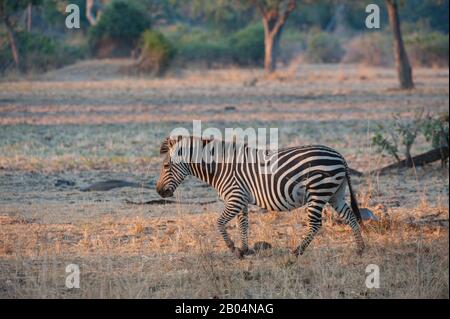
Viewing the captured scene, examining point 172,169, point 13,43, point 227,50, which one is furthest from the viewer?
point 227,50

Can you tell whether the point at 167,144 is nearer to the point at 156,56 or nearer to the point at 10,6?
the point at 10,6

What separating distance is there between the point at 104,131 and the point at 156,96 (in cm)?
825

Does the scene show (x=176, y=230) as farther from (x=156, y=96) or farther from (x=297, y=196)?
(x=156, y=96)

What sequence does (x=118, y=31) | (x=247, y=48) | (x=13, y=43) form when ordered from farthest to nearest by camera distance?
(x=247, y=48)
(x=118, y=31)
(x=13, y=43)

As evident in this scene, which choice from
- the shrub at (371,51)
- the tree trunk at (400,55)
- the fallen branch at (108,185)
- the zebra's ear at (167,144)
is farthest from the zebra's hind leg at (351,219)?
the shrub at (371,51)

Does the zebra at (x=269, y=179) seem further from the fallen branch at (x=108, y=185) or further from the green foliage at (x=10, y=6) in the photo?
the green foliage at (x=10, y=6)

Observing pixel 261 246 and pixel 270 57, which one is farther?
pixel 270 57

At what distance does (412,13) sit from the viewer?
200ft

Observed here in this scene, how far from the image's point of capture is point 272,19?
126ft

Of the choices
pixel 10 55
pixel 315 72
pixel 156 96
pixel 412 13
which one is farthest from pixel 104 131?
pixel 412 13

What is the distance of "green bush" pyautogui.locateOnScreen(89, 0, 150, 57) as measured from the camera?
3812 centimetres

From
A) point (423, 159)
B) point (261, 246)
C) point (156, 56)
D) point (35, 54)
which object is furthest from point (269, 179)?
point (35, 54)

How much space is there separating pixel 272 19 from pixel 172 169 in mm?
31238
